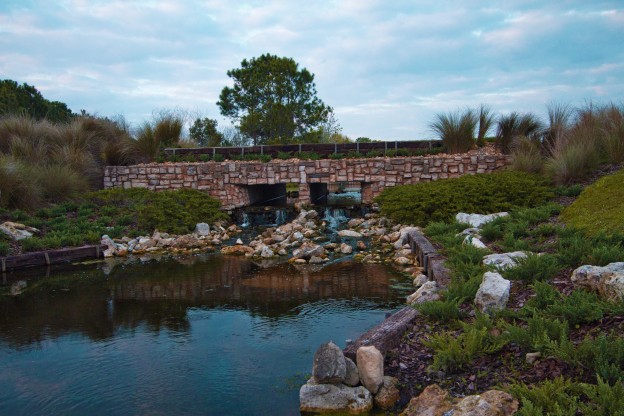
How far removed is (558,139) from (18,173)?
12.4 m

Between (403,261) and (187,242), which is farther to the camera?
(187,242)

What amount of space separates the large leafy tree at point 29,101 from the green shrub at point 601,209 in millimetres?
24701

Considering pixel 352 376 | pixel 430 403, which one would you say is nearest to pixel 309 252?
pixel 352 376

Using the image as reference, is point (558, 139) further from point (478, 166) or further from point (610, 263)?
point (610, 263)

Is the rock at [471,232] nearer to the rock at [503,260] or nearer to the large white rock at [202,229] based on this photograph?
the rock at [503,260]

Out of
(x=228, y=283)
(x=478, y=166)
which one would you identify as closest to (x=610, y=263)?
(x=228, y=283)

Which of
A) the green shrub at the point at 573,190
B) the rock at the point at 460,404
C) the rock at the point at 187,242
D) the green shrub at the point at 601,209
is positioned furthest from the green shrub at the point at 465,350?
the rock at the point at 187,242

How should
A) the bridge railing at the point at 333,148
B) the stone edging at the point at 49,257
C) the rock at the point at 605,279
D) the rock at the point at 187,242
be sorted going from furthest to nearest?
the bridge railing at the point at 333,148 → the rock at the point at 187,242 → the stone edging at the point at 49,257 → the rock at the point at 605,279

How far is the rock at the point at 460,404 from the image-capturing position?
9.29 feet

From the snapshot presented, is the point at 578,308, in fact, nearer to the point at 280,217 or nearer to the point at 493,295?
the point at 493,295

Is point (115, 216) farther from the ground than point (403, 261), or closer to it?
farther from the ground

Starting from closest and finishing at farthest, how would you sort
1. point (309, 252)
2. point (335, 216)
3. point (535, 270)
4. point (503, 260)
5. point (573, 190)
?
1. point (535, 270)
2. point (503, 260)
3. point (309, 252)
4. point (573, 190)
5. point (335, 216)

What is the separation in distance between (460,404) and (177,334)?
3308mm

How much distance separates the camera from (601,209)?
23.2ft
